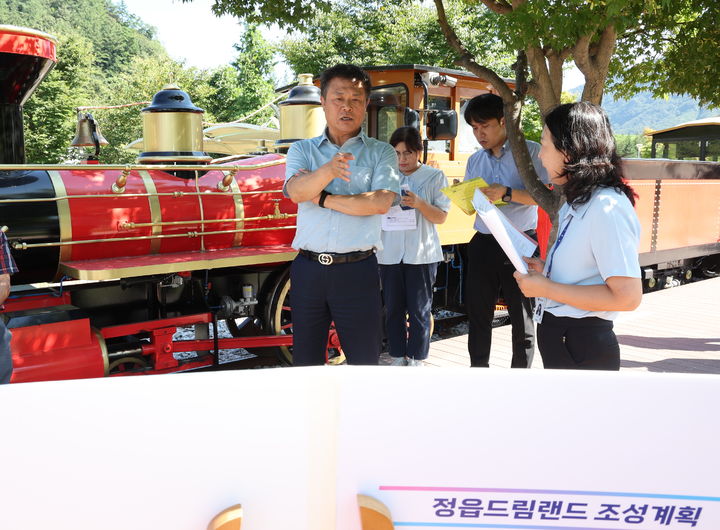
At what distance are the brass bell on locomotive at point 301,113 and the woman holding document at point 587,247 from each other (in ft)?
10.7

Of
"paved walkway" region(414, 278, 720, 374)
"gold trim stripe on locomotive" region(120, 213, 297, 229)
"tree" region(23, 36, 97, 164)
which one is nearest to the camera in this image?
"gold trim stripe on locomotive" region(120, 213, 297, 229)

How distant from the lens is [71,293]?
407cm

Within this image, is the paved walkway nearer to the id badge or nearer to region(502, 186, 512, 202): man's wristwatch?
region(502, 186, 512, 202): man's wristwatch

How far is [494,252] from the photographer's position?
3.39 m

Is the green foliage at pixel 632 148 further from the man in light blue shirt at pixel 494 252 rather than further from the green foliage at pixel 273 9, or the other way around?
the green foliage at pixel 273 9

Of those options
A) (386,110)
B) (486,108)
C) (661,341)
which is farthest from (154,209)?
(661,341)

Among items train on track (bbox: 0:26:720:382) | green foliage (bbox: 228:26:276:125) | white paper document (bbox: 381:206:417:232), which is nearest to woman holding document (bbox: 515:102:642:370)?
white paper document (bbox: 381:206:417:232)

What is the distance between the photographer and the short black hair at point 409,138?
12.7 ft

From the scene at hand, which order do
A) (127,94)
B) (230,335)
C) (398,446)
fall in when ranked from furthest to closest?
1. (127,94)
2. (230,335)
3. (398,446)

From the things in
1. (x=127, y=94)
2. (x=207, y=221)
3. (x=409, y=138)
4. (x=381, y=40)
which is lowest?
(x=207, y=221)

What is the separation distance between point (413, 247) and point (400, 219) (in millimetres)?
231

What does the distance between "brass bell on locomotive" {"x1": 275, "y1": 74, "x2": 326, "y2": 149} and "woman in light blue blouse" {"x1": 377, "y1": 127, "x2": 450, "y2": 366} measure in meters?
1.35

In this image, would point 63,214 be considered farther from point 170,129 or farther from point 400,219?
point 400,219

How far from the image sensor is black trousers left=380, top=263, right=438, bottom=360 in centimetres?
403
